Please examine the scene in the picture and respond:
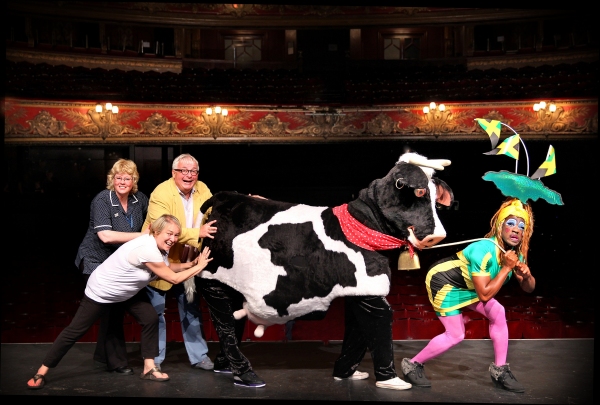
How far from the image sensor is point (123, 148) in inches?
364

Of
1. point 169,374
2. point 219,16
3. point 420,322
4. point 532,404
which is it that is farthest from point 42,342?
point 219,16

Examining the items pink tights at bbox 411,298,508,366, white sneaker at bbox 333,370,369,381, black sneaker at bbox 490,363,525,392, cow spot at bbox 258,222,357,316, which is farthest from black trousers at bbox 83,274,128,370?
black sneaker at bbox 490,363,525,392

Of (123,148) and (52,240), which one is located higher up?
(123,148)

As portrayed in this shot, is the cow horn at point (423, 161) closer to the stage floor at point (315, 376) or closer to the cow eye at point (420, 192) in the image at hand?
the cow eye at point (420, 192)

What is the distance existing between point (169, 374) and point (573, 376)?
198 centimetres

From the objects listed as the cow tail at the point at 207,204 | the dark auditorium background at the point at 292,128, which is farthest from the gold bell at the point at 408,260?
the dark auditorium background at the point at 292,128

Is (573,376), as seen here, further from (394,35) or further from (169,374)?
(394,35)

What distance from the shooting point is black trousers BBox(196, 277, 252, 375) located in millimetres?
3180

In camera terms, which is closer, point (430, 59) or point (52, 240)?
point (52, 240)

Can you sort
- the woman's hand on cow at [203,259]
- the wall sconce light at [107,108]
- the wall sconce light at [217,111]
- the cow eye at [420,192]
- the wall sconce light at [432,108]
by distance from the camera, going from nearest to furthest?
the cow eye at [420,192] → the woman's hand on cow at [203,259] → the wall sconce light at [107,108] → the wall sconce light at [432,108] → the wall sconce light at [217,111]

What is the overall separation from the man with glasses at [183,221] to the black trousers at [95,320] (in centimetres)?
15

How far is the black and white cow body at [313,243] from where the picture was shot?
2.97 m

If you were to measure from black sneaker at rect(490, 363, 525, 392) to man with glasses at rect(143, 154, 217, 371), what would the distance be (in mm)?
1379

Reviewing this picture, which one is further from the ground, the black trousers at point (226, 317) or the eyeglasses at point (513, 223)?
the eyeglasses at point (513, 223)
